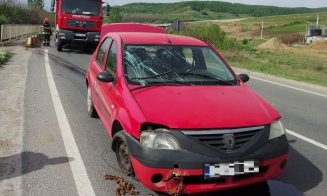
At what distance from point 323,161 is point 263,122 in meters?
1.89

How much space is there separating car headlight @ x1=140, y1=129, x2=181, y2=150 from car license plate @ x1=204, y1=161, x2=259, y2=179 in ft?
1.14

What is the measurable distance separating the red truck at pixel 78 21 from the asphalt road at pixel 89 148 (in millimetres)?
12084

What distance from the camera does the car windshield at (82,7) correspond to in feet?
72.6

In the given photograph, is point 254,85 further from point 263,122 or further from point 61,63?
point 263,122

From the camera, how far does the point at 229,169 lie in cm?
402

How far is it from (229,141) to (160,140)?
2.11 feet

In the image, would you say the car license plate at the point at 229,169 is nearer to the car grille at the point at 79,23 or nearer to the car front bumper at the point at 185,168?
the car front bumper at the point at 185,168

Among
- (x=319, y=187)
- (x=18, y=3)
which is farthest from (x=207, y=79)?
(x=18, y=3)

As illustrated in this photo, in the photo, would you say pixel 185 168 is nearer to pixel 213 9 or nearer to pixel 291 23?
pixel 291 23

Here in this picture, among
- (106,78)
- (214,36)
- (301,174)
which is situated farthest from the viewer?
(214,36)

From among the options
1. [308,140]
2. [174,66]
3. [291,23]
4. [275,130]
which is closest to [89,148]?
[174,66]

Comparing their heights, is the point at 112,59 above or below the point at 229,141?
above

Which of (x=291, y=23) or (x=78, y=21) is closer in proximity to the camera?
(x=78, y=21)

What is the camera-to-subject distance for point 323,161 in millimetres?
5719
